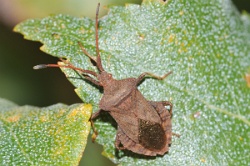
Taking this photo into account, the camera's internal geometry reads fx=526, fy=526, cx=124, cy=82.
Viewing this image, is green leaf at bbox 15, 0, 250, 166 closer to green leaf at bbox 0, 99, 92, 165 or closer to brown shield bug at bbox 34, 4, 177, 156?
brown shield bug at bbox 34, 4, 177, 156

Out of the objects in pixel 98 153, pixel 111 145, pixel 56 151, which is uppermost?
pixel 56 151

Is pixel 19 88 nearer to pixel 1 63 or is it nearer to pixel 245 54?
pixel 1 63

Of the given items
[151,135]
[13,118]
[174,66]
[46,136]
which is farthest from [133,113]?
[13,118]

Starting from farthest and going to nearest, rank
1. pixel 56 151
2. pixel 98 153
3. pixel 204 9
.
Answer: pixel 98 153 → pixel 204 9 → pixel 56 151

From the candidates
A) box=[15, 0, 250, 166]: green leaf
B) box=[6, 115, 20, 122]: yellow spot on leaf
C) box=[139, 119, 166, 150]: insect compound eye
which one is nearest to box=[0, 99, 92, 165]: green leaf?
box=[6, 115, 20, 122]: yellow spot on leaf

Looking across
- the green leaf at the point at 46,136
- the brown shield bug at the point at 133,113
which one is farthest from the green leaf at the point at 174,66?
the green leaf at the point at 46,136

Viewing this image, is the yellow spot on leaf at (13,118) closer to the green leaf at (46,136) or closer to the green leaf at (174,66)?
the green leaf at (46,136)

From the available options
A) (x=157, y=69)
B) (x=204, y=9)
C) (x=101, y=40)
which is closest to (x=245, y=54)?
(x=204, y=9)

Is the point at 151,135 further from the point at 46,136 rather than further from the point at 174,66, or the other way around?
the point at 46,136
